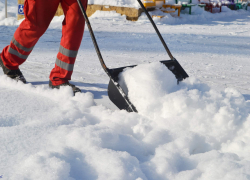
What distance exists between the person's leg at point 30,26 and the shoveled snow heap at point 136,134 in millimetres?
428

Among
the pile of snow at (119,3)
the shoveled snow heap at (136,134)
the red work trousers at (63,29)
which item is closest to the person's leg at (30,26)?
the red work trousers at (63,29)

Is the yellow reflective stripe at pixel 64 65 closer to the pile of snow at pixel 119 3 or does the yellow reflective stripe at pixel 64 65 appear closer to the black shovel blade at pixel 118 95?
the black shovel blade at pixel 118 95

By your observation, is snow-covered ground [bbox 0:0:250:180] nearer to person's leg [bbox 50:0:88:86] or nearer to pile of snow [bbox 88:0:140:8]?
person's leg [bbox 50:0:88:86]

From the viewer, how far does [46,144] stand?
1.27 m

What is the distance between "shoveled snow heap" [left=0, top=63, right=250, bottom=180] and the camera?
111 centimetres

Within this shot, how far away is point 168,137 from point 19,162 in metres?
0.70

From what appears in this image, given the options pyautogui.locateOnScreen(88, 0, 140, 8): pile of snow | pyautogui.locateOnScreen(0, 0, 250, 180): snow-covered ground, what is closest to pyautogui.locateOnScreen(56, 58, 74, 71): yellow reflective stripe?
pyautogui.locateOnScreen(0, 0, 250, 180): snow-covered ground

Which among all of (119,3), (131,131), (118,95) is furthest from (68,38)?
(119,3)

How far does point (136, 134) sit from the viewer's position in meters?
1.43

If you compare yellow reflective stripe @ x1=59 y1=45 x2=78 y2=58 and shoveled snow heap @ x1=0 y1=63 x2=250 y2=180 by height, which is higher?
yellow reflective stripe @ x1=59 y1=45 x2=78 y2=58

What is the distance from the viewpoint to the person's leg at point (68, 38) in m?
2.00

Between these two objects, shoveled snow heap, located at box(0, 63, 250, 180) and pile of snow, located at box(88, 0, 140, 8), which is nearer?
shoveled snow heap, located at box(0, 63, 250, 180)

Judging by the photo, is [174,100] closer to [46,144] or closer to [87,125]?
[87,125]

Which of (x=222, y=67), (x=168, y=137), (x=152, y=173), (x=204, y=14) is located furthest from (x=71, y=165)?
(x=204, y=14)
